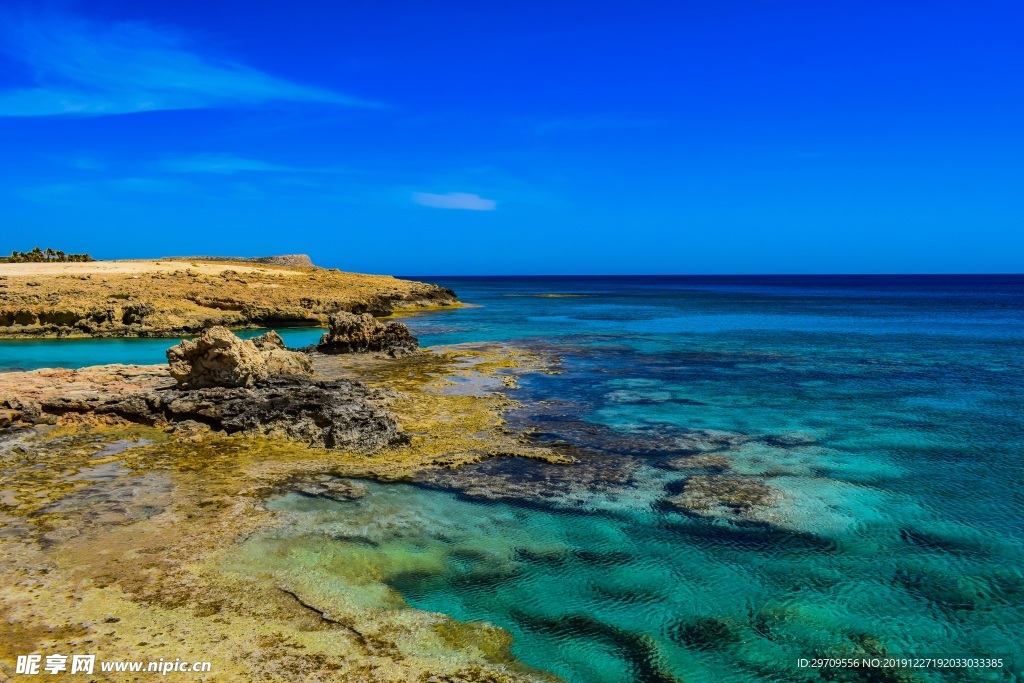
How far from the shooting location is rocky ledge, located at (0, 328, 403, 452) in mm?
11305

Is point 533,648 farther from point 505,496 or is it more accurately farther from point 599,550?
point 505,496

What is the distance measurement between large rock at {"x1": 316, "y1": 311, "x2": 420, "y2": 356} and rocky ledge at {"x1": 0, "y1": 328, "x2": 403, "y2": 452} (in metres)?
7.29

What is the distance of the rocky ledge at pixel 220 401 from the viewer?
11305mm

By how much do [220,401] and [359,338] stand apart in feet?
32.5

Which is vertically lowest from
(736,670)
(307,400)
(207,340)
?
(736,670)

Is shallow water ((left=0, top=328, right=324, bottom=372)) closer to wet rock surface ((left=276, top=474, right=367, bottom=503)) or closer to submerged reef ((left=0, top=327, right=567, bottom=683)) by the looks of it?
submerged reef ((left=0, top=327, right=567, bottom=683))

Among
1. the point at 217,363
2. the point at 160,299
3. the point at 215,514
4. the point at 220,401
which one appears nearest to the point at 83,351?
the point at 160,299

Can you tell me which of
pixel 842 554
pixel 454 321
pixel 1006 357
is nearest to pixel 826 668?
pixel 842 554

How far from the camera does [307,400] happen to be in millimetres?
12203

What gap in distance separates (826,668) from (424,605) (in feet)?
11.0

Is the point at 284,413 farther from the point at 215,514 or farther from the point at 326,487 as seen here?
the point at 215,514

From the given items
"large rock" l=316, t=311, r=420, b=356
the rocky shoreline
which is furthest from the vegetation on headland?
"large rock" l=316, t=311, r=420, b=356

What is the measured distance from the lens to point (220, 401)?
1218 centimetres

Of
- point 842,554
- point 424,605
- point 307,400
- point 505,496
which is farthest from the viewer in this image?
point 307,400
